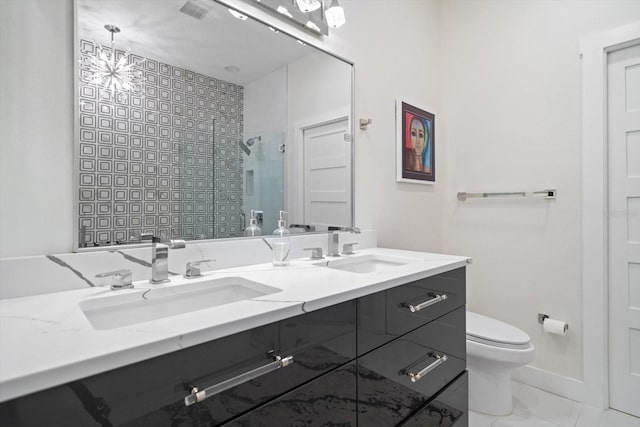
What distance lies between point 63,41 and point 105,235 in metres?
0.58

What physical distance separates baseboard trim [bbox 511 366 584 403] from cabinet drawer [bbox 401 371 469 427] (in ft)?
3.08

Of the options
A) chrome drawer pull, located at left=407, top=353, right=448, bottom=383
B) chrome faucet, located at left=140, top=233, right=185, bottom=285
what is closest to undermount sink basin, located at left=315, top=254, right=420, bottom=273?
chrome drawer pull, located at left=407, top=353, right=448, bottom=383

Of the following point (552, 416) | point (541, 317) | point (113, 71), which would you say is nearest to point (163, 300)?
point (113, 71)

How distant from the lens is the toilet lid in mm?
1653

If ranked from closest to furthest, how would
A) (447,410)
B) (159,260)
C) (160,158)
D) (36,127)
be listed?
(36,127), (159,260), (160,158), (447,410)

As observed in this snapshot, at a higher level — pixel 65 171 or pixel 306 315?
pixel 65 171

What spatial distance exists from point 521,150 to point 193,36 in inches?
79.1

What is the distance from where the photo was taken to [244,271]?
122 centimetres

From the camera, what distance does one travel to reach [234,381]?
693mm

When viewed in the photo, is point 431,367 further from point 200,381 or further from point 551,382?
point 551,382

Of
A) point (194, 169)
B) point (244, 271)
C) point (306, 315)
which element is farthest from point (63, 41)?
point (306, 315)

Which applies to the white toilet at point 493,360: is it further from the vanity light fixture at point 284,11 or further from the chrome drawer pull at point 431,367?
the vanity light fixture at point 284,11

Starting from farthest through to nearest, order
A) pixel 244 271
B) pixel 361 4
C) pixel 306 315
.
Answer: pixel 361 4 < pixel 244 271 < pixel 306 315

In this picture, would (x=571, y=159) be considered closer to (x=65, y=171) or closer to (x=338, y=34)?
Answer: (x=338, y=34)
